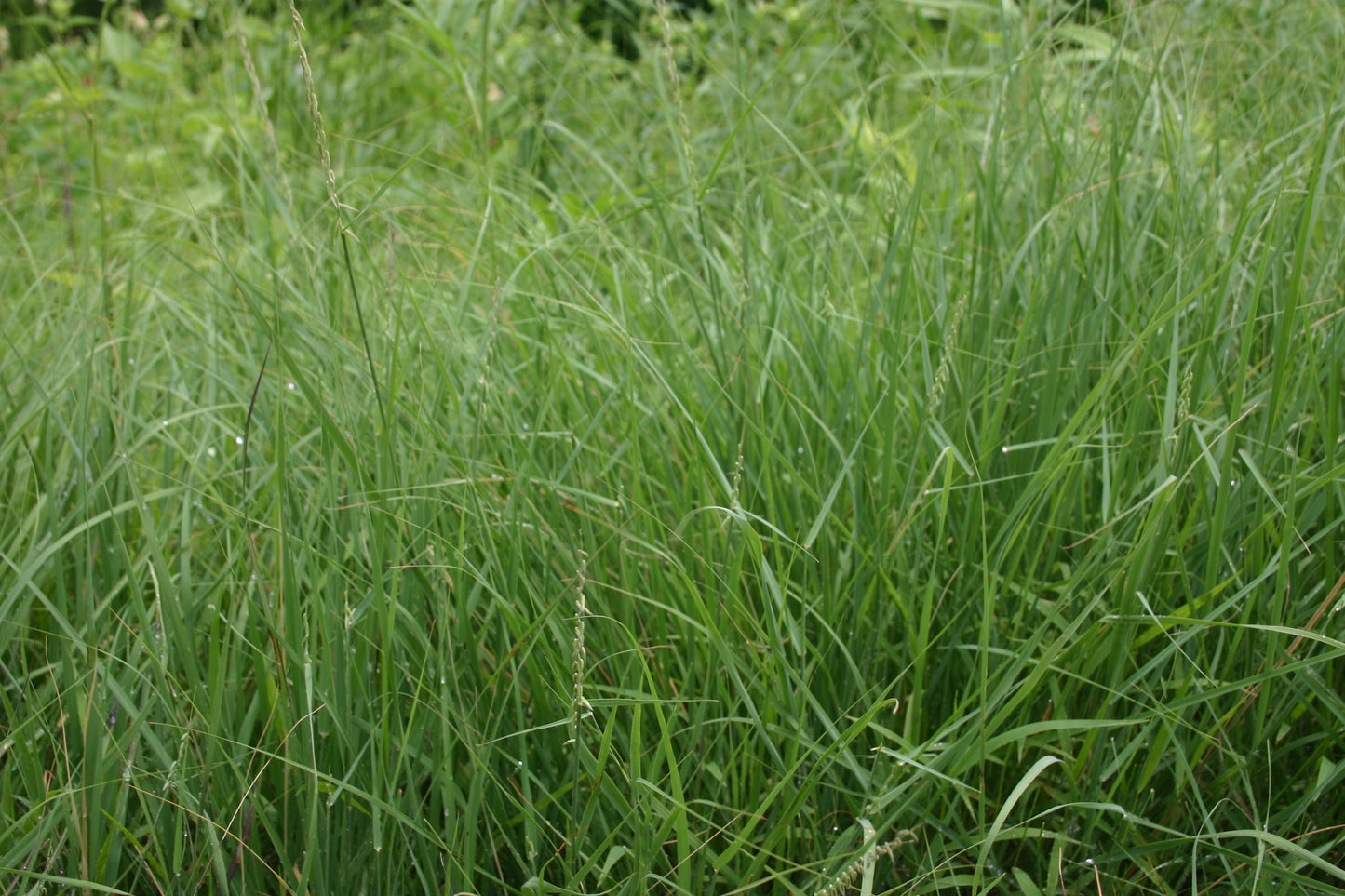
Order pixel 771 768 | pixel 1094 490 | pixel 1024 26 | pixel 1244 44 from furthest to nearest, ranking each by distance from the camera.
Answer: pixel 1244 44 → pixel 1024 26 → pixel 1094 490 → pixel 771 768

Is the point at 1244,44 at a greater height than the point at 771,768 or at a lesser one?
greater

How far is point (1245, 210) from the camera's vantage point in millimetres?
1127

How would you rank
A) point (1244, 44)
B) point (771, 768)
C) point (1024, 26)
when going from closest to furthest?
point (771, 768) < point (1024, 26) < point (1244, 44)

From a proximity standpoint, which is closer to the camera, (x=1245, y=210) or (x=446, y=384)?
(x=1245, y=210)

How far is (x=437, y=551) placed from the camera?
1.08m

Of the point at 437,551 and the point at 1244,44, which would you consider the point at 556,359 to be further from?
the point at 1244,44

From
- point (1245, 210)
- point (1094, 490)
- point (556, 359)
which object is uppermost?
point (1245, 210)

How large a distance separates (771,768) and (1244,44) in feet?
5.96

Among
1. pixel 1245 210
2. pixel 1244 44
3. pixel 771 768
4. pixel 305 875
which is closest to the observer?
pixel 305 875

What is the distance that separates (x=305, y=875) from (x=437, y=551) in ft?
1.18

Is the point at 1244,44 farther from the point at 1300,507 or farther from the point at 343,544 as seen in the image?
the point at 343,544

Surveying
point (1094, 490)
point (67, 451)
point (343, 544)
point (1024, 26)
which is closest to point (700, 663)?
point (343, 544)

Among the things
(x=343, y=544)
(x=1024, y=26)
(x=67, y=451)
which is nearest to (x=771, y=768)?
(x=343, y=544)

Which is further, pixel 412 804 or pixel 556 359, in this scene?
pixel 556 359
